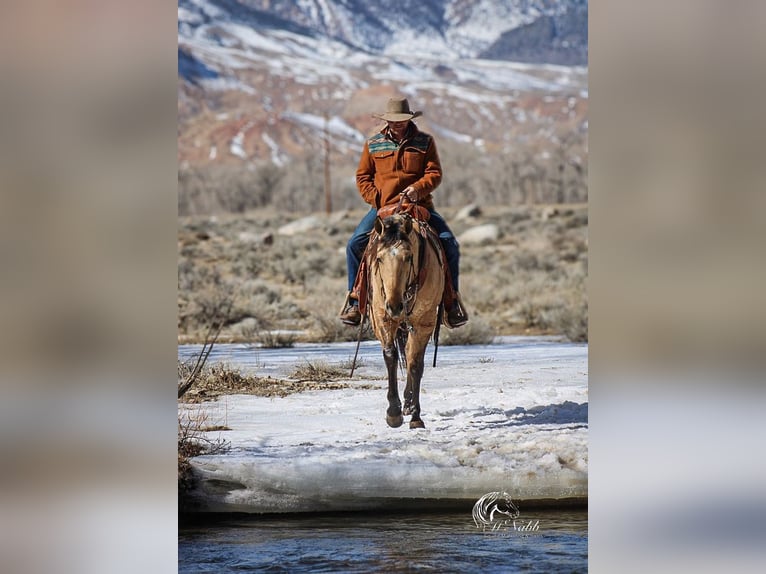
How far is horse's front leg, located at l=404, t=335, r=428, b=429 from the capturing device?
7.08m

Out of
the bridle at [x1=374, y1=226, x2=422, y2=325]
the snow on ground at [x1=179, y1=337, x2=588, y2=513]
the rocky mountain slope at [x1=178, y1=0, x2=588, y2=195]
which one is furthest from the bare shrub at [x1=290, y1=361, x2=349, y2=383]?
the rocky mountain slope at [x1=178, y1=0, x2=588, y2=195]

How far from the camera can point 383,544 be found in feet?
22.2

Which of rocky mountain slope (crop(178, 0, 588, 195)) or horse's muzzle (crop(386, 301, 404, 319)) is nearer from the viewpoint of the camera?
horse's muzzle (crop(386, 301, 404, 319))

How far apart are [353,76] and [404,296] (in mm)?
3876

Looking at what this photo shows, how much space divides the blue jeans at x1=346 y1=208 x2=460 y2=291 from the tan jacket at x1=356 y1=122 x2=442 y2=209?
13 centimetres

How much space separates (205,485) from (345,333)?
1.99m

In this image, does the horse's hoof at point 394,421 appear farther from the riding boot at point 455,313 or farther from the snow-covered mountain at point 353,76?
the snow-covered mountain at point 353,76

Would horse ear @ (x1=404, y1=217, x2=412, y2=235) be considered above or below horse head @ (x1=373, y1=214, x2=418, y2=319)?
above

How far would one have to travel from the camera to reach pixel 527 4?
32.3 feet

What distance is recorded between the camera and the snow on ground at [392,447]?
7156 millimetres

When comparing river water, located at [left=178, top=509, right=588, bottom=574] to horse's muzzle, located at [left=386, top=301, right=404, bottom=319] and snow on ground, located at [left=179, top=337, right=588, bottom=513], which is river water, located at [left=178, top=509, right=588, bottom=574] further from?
horse's muzzle, located at [left=386, top=301, right=404, bottom=319]

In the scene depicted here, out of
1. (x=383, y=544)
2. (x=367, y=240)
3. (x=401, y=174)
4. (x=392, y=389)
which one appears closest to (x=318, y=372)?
(x=392, y=389)
